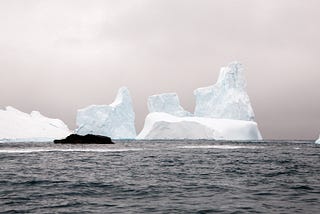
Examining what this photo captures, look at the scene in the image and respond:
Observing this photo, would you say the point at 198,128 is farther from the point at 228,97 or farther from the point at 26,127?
the point at 26,127

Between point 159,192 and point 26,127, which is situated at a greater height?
point 26,127

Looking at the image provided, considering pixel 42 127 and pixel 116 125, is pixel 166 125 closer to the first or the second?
pixel 116 125

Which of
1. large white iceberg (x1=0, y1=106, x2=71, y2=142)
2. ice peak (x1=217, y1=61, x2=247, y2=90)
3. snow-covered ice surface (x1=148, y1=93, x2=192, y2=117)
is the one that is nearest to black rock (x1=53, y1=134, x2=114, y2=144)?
large white iceberg (x1=0, y1=106, x2=71, y2=142)

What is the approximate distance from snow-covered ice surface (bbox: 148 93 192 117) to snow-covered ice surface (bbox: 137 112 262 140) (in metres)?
13.3

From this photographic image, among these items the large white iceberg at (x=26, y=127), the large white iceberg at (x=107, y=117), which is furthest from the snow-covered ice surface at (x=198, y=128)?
the large white iceberg at (x=26, y=127)

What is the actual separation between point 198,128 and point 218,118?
466 inches

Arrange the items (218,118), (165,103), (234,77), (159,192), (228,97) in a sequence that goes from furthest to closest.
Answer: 1. (165,103)
2. (218,118)
3. (234,77)
4. (228,97)
5. (159,192)

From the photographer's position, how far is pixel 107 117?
469ft

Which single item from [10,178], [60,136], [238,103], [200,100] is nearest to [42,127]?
[60,136]

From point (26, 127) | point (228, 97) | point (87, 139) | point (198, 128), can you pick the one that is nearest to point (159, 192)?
point (87, 139)

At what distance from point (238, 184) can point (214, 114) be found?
408 ft

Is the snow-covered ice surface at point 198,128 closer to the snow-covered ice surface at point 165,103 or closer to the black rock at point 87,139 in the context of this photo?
the snow-covered ice surface at point 165,103

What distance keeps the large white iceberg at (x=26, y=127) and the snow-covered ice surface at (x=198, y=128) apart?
1164 inches

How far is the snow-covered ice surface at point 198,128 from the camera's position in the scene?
132 metres
